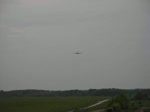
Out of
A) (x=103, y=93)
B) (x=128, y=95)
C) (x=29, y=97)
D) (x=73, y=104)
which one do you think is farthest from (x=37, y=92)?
(x=128, y=95)

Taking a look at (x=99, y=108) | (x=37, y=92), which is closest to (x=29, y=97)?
(x=37, y=92)

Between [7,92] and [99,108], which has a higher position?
[7,92]

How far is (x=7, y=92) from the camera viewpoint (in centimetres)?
991

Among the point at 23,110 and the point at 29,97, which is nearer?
the point at 23,110

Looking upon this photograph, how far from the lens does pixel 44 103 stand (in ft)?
35.6

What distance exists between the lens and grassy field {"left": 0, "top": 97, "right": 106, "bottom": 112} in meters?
9.64

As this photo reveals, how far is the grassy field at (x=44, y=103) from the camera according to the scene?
964 centimetres

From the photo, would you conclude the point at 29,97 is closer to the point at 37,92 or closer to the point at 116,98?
the point at 37,92

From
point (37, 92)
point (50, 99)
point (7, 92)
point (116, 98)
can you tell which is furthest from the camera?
point (50, 99)

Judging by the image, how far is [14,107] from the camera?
9.75 metres

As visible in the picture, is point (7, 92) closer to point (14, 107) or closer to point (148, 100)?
point (14, 107)

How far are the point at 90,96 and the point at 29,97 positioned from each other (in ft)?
6.33

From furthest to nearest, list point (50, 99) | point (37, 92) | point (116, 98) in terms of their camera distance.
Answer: point (50, 99) < point (37, 92) < point (116, 98)

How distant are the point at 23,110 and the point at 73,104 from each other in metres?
1.93
